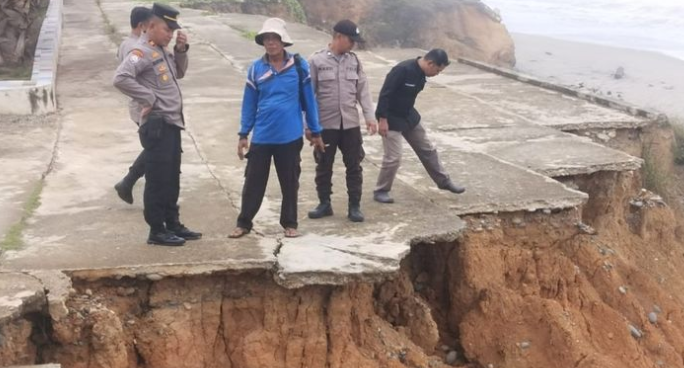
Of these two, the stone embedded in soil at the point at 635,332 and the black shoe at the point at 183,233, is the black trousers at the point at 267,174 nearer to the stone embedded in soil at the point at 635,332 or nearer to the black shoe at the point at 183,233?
the black shoe at the point at 183,233

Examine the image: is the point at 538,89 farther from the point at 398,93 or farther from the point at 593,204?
the point at 398,93

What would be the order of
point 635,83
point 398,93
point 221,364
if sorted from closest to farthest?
point 221,364, point 398,93, point 635,83

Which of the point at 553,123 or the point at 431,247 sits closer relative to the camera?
the point at 431,247

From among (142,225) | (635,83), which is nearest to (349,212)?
(142,225)

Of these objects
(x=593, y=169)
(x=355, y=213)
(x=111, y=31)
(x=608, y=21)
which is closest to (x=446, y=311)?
(x=355, y=213)

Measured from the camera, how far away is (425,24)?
76.0 ft

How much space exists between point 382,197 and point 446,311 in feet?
3.42

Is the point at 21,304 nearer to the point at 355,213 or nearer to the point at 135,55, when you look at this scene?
the point at 135,55

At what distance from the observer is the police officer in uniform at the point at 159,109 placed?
5.83 meters

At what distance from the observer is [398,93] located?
709 cm

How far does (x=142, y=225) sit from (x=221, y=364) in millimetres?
1289

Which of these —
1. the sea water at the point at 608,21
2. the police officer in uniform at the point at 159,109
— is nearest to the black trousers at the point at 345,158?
the police officer in uniform at the point at 159,109

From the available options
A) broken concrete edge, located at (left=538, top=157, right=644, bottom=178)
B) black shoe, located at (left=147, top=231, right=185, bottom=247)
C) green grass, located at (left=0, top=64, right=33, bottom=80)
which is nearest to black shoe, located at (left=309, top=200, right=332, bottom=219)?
black shoe, located at (left=147, top=231, right=185, bottom=247)

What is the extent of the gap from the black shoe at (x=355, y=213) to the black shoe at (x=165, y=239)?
1.32m
